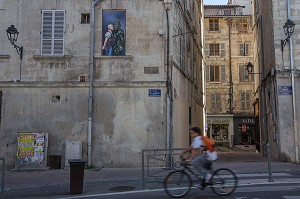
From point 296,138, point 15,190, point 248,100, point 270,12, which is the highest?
point 270,12

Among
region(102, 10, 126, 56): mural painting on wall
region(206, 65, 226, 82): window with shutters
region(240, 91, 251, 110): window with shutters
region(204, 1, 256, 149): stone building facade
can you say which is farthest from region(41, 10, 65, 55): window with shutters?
region(240, 91, 251, 110): window with shutters

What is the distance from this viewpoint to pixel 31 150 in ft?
45.0

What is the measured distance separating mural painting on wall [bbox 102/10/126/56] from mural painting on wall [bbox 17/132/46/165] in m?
→ 4.48

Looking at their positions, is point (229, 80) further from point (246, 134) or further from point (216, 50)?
point (246, 134)

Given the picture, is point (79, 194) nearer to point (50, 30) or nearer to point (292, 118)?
point (50, 30)

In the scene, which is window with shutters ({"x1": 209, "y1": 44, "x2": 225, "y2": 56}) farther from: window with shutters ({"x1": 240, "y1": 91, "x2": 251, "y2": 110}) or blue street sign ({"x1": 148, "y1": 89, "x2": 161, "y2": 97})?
blue street sign ({"x1": 148, "y1": 89, "x2": 161, "y2": 97})

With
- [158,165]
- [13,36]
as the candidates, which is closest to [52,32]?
[13,36]

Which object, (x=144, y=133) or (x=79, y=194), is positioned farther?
(x=144, y=133)

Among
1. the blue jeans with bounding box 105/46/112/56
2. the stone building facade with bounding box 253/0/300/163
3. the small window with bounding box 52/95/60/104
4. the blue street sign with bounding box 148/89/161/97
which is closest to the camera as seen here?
the blue street sign with bounding box 148/89/161/97

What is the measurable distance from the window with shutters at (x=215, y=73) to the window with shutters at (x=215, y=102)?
1.67 metres

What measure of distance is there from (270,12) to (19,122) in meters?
13.4

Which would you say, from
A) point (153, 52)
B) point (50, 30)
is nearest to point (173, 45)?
point (153, 52)

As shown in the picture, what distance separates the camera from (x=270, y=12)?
18.0 m

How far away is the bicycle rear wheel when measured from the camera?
7.79m
